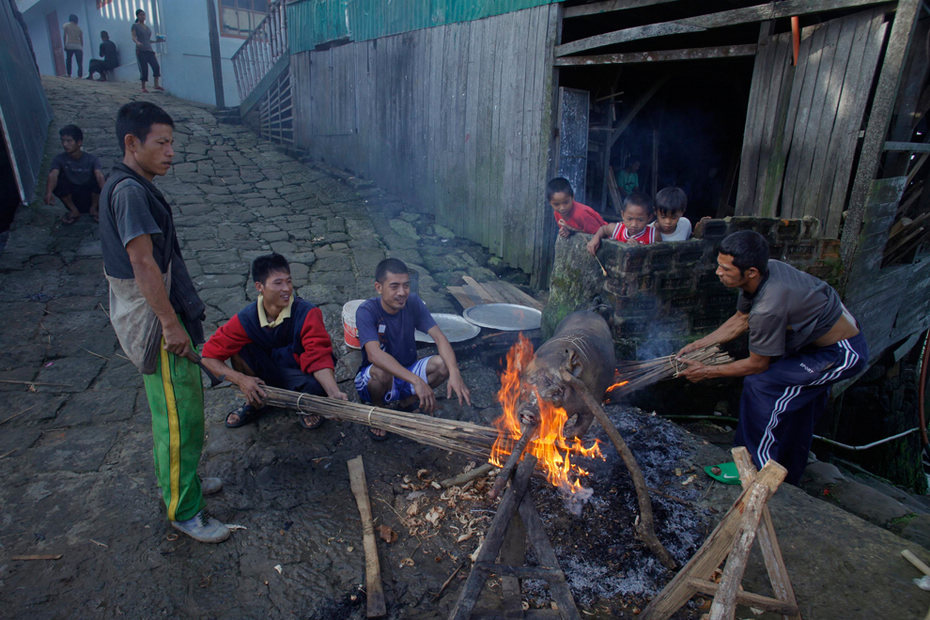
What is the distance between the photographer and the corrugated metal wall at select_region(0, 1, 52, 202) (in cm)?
822

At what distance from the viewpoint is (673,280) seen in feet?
15.8

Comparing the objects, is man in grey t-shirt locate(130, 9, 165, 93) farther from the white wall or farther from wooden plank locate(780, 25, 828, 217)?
wooden plank locate(780, 25, 828, 217)

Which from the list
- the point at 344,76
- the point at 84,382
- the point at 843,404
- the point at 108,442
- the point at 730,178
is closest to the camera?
the point at 108,442

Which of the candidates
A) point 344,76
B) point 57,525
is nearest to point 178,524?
point 57,525

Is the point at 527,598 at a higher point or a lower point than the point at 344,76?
lower

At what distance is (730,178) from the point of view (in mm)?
8938

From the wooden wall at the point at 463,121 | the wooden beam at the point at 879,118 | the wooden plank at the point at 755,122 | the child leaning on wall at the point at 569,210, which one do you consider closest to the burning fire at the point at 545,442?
the child leaning on wall at the point at 569,210

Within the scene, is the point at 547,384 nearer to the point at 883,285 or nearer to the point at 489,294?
the point at 489,294

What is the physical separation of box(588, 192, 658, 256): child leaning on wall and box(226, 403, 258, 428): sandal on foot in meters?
3.47

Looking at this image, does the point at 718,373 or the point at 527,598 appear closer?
the point at 527,598

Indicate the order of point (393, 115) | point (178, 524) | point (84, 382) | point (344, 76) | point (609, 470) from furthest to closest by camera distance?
point (344, 76) < point (393, 115) < point (84, 382) < point (609, 470) < point (178, 524)

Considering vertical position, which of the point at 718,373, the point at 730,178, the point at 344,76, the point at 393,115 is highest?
the point at 344,76

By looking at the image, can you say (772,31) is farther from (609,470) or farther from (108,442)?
(108,442)

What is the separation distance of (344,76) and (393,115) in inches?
97.6
